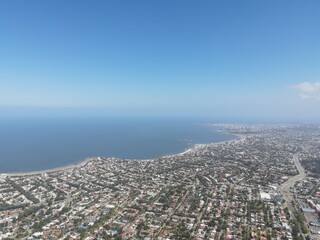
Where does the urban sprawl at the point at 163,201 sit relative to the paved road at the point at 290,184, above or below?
below

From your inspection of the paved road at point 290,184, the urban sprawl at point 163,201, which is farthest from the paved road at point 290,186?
the urban sprawl at point 163,201

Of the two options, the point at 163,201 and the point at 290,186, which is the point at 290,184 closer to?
the point at 290,186

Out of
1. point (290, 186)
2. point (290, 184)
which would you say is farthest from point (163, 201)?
point (290, 184)

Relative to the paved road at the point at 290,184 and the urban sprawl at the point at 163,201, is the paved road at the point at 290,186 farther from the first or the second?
the urban sprawl at the point at 163,201

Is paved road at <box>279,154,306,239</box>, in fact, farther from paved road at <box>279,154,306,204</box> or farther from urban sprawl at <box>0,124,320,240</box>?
urban sprawl at <box>0,124,320,240</box>

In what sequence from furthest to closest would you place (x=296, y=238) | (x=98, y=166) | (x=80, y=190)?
(x=98, y=166)
(x=80, y=190)
(x=296, y=238)

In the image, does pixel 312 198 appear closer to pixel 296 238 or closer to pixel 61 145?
pixel 296 238

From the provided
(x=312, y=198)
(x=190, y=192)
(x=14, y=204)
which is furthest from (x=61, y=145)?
(x=312, y=198)

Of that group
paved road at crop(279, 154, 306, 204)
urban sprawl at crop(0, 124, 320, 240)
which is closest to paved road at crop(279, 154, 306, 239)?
paved road at crop(279, 154, 306, 204)
